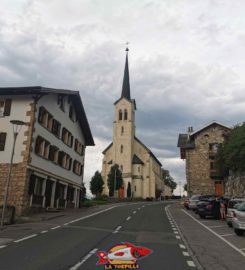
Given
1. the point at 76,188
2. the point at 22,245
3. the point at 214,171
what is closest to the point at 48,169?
the point at 76,188

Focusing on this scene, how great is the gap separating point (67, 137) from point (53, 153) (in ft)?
14.0

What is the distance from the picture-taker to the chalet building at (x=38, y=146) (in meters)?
23.1

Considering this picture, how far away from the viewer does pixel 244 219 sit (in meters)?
14.0

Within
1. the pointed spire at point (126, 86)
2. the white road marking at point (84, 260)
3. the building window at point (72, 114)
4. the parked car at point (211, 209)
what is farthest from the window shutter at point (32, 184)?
the pointed spire at point (126, 86)

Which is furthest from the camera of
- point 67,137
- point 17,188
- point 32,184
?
point 67,137

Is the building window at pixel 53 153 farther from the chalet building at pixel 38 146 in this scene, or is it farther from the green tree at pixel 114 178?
the green tree at pixel 114 178

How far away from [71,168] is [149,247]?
25032 millimetres

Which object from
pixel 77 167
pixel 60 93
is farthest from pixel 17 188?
pixel 77 167

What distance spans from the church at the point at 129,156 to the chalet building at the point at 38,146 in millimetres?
43665

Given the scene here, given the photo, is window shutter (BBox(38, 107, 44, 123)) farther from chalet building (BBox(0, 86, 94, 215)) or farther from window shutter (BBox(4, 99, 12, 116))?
window shutter (BBox(4, 99, 12, 116))

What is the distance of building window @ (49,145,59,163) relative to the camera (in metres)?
28.0

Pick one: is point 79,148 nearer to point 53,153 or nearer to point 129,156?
point 53,153

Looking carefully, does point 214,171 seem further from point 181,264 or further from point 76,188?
point 181,264

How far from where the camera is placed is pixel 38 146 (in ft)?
83.3
